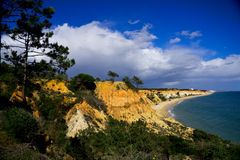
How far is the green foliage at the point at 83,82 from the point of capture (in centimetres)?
5072

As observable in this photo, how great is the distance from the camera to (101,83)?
5453 centimetres

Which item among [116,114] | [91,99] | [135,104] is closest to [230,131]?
[135,104]

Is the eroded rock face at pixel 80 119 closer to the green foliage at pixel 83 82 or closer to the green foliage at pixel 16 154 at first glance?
the green foliage at pixel 83 82

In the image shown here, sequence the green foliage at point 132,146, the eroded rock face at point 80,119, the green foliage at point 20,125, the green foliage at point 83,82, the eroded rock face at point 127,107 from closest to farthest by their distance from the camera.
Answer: the green foliage at point 20,125, the green foliage at point 132,146, the eroded rock face at point 80,119, the eroded rock face at point 127,107, the green foliage at point 83,82

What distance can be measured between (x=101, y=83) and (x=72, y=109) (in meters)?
20.3

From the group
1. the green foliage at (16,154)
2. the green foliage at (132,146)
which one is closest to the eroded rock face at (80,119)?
the green foliage at (132,146)

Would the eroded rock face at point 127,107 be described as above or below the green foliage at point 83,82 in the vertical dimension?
below

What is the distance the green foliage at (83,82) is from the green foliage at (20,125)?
89.9ft

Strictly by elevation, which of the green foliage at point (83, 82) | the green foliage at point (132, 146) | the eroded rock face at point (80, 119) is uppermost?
the green foliage at point (83, 82)

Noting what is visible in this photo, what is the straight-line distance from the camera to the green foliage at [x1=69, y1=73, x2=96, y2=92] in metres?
50.7

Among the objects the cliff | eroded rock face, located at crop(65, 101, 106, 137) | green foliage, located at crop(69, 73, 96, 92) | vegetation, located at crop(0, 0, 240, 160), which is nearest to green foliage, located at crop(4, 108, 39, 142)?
vegetation, located at crop(0, 0, 240, 160)

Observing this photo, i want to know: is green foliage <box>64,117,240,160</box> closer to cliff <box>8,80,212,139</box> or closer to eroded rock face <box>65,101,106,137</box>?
eroded rock face <box>65,101,106,137</box>

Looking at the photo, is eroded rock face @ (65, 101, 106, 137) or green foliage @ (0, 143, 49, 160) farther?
eroded rock face @ (65, 101, 106, 137)

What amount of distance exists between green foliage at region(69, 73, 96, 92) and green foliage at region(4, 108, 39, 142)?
27.4 meters
